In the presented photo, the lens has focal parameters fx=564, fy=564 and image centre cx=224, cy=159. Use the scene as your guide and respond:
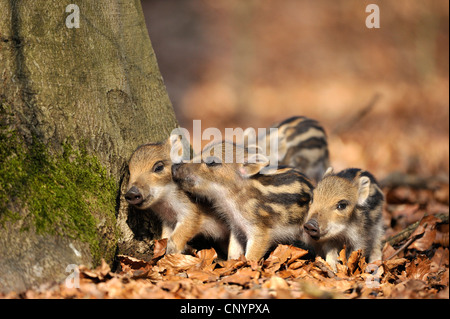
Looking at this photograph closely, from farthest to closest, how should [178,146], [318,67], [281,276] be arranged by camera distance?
[318,67] < [178,146] < [281,276]

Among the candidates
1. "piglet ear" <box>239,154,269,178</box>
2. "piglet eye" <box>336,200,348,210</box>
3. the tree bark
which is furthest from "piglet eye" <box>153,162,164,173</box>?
"piglet eye" <box>336,200,348,210</box>

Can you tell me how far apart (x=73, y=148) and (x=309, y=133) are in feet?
16.1

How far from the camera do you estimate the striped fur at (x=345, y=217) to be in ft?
16.2

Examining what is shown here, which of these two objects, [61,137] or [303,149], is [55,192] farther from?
[303,149]

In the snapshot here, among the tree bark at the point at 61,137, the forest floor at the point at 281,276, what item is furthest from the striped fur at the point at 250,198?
the tree bark at the point at 61,137

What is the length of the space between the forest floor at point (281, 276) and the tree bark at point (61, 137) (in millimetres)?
214

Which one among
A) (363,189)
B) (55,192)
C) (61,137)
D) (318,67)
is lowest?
(363,189)

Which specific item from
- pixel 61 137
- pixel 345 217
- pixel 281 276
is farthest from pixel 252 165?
pixel 61 137

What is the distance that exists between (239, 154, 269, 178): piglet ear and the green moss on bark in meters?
1.32

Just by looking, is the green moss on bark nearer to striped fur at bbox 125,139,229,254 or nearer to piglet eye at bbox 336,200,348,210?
striped fur at bbox 125,139,229,254

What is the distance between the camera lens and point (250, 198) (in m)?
5.08

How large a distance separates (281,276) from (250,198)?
916mm

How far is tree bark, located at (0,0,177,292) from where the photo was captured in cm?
380
